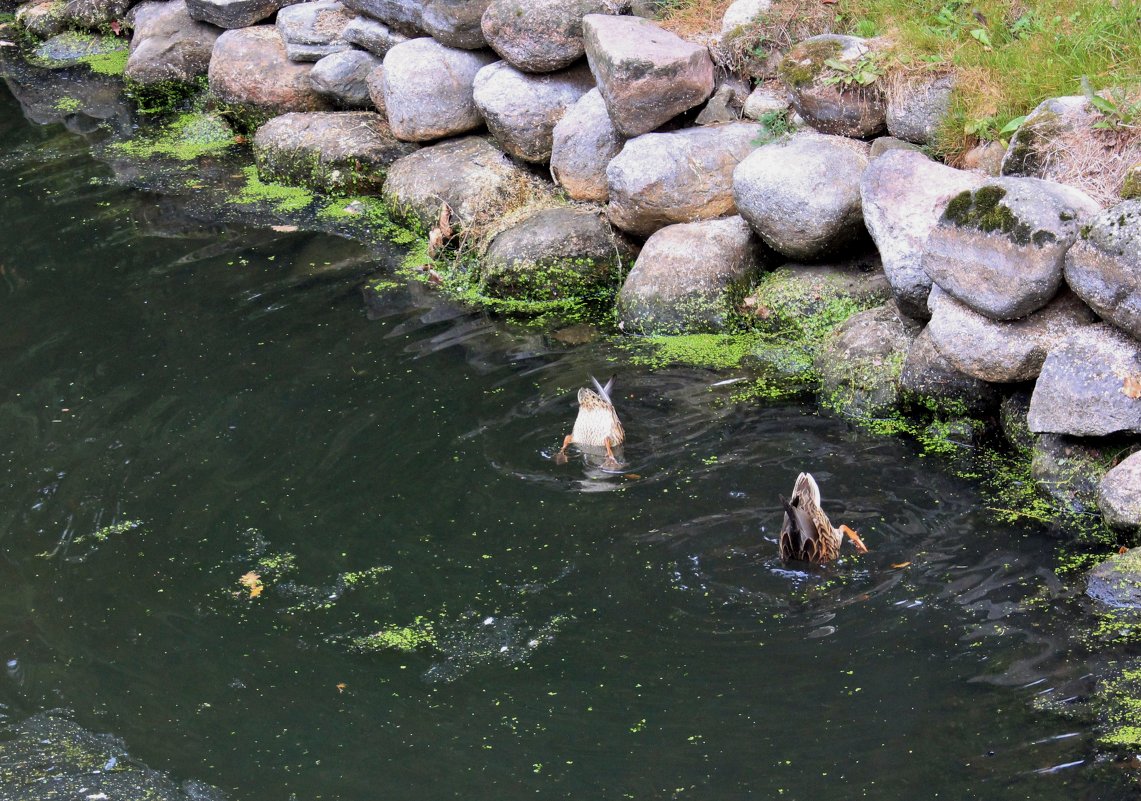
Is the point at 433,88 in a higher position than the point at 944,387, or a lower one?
higher

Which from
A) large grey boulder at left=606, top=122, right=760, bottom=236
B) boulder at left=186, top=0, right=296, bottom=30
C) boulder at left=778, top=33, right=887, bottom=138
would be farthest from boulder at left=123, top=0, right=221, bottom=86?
boulder at left=778, top=33, right=887, bottom=138

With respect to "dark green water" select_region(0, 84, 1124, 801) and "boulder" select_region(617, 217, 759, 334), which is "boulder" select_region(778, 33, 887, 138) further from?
"dark green water" select_region(0, 84, 1124, 801)

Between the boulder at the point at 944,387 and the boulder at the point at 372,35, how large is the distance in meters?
7.14

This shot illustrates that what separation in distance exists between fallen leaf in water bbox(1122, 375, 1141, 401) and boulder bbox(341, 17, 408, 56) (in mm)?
8361

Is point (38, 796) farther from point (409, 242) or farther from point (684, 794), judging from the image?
point (409, 242)

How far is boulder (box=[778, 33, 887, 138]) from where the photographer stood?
869 cm

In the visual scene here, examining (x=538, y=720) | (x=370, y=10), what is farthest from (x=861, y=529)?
(x=370, y=10)

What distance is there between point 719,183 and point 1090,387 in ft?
12.3

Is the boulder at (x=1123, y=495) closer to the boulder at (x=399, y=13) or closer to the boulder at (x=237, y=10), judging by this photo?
the boulder at (x=399, y=13)

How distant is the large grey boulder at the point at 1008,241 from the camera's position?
6559 mm

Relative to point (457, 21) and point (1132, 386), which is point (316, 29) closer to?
point (457, 21)

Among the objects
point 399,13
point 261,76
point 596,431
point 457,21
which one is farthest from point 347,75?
point 596,431

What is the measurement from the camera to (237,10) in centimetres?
1386

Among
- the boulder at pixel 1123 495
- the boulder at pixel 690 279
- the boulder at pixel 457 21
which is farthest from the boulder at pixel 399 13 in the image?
the boulder at pixel 1123 495
